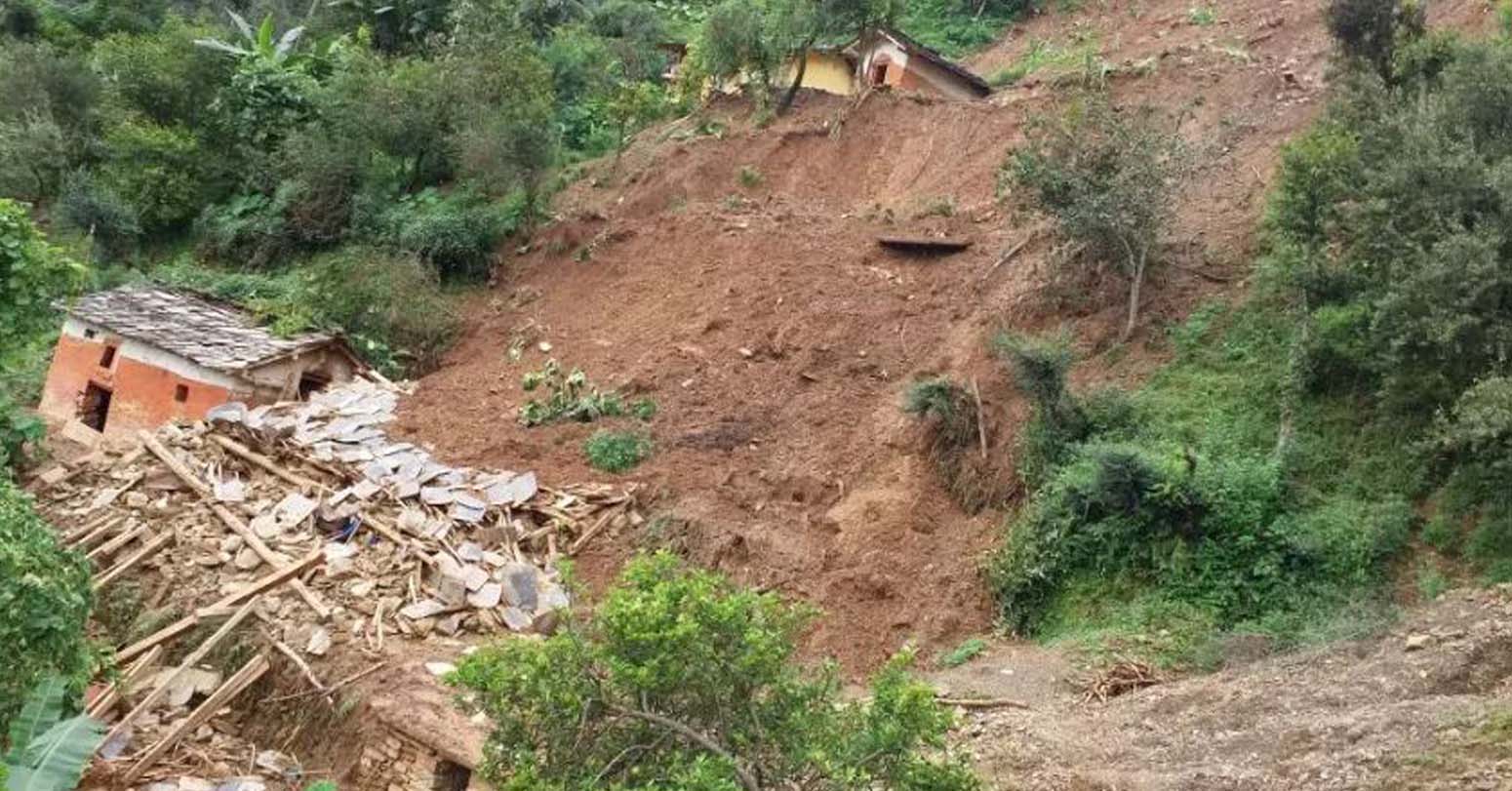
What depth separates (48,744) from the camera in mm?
9141

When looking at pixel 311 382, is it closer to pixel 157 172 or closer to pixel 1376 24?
pixel 157 172

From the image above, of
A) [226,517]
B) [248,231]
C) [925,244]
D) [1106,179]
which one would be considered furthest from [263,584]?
[248,231]

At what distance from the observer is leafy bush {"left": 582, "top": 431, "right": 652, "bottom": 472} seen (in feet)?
51.0

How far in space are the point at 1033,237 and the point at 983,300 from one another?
1215 millimetres

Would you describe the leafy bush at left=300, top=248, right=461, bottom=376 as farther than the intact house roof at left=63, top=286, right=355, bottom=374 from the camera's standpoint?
Yes

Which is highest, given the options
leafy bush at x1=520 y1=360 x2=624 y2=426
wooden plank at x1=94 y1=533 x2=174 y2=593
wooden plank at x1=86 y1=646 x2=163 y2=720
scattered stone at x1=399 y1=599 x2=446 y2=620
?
leafy bush at x1=520 y1=360 x2=624 y2=426

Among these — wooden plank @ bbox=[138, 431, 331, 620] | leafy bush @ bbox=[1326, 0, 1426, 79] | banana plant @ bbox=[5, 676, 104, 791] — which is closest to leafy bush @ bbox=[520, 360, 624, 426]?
wooden plank @ bbox=[138, 431, 331, 620]

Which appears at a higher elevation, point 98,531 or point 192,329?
point 192,329

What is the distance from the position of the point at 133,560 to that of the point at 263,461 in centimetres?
177

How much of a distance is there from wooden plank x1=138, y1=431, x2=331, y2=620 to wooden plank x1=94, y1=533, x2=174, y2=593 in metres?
0.58

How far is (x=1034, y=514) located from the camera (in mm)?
13367

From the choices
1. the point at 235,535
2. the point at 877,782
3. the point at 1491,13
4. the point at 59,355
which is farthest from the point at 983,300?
the point at 59,355

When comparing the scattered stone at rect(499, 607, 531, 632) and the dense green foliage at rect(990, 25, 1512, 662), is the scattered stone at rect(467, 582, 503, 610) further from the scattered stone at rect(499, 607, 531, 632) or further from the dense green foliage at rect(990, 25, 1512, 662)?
the dense green foliage at rect(990, 25, 1512, 662)

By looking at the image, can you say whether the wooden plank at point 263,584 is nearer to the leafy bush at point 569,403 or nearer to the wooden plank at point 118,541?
the wooden plank at point 118,541
